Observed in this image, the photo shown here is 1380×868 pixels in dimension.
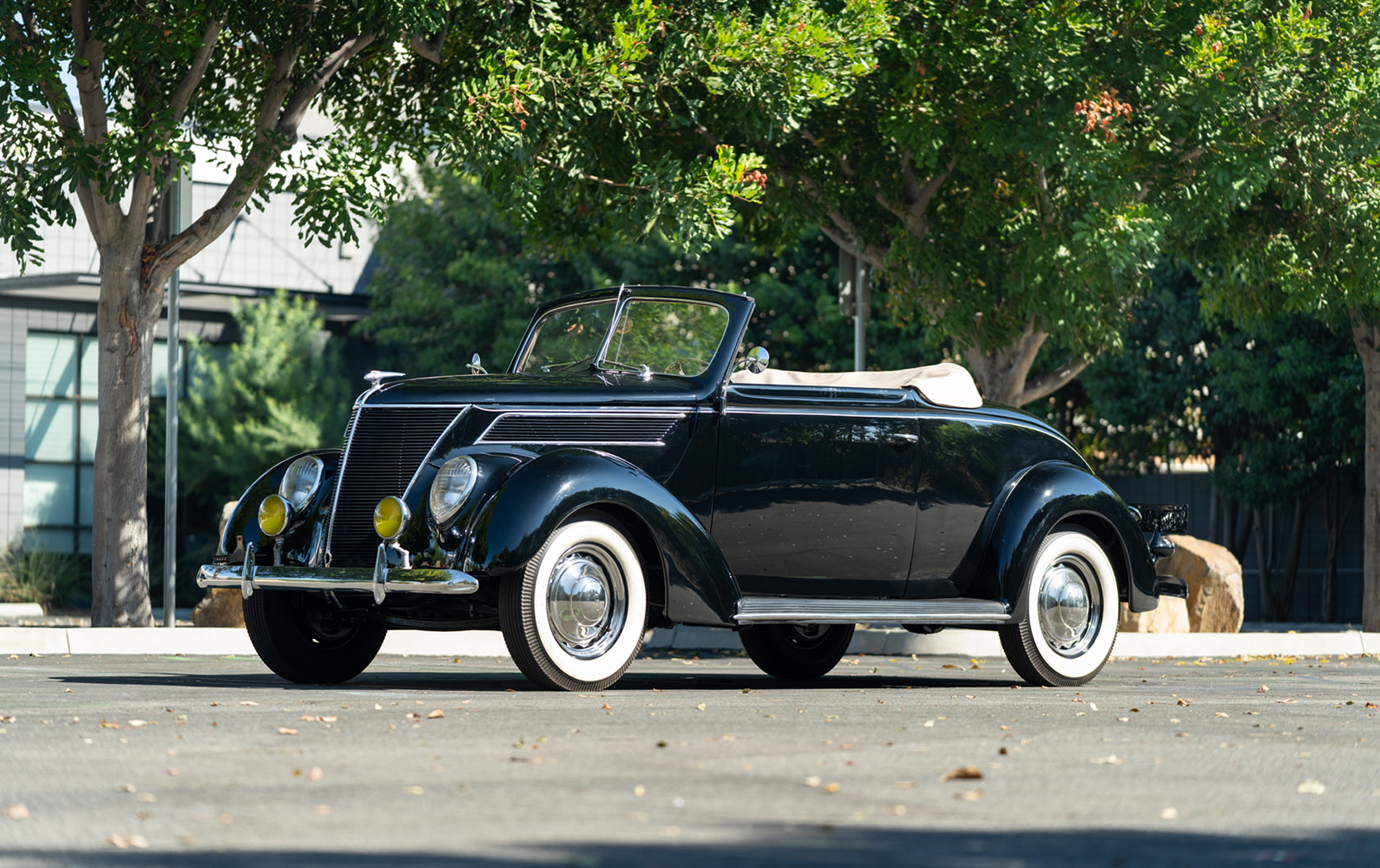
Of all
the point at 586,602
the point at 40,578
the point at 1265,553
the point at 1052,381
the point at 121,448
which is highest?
the point at 1052,381

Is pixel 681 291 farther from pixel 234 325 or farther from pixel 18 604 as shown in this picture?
pixel 234 325

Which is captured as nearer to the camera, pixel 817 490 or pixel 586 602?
pixel 586 602

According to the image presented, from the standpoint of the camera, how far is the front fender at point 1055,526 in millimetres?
9359

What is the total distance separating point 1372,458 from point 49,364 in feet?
72.8

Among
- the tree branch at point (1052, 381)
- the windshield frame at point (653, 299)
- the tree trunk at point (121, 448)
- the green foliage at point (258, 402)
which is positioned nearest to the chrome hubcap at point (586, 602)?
the windshield frame at point (653, 299)

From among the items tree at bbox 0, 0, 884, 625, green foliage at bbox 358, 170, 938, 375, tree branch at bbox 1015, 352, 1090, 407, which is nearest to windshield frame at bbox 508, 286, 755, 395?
tree at bbox 0, 0, 884, 625

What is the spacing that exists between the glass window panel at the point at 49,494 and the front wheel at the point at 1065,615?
80.8 ft

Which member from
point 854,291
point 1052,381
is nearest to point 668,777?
point 1052,381

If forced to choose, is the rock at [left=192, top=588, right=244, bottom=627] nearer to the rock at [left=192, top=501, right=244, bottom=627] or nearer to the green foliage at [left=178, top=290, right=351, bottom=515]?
the rock at [left=192, top=501, right=244, bottom=627]

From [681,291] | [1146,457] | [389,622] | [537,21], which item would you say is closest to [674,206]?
[537,21]

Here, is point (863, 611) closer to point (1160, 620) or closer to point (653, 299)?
point (653, 299)

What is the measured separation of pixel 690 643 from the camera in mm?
14711

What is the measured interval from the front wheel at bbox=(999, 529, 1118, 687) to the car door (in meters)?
0.76

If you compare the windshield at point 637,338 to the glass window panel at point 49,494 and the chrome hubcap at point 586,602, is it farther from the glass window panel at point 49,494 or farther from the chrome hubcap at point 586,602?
the glass window panel at point 49,494
